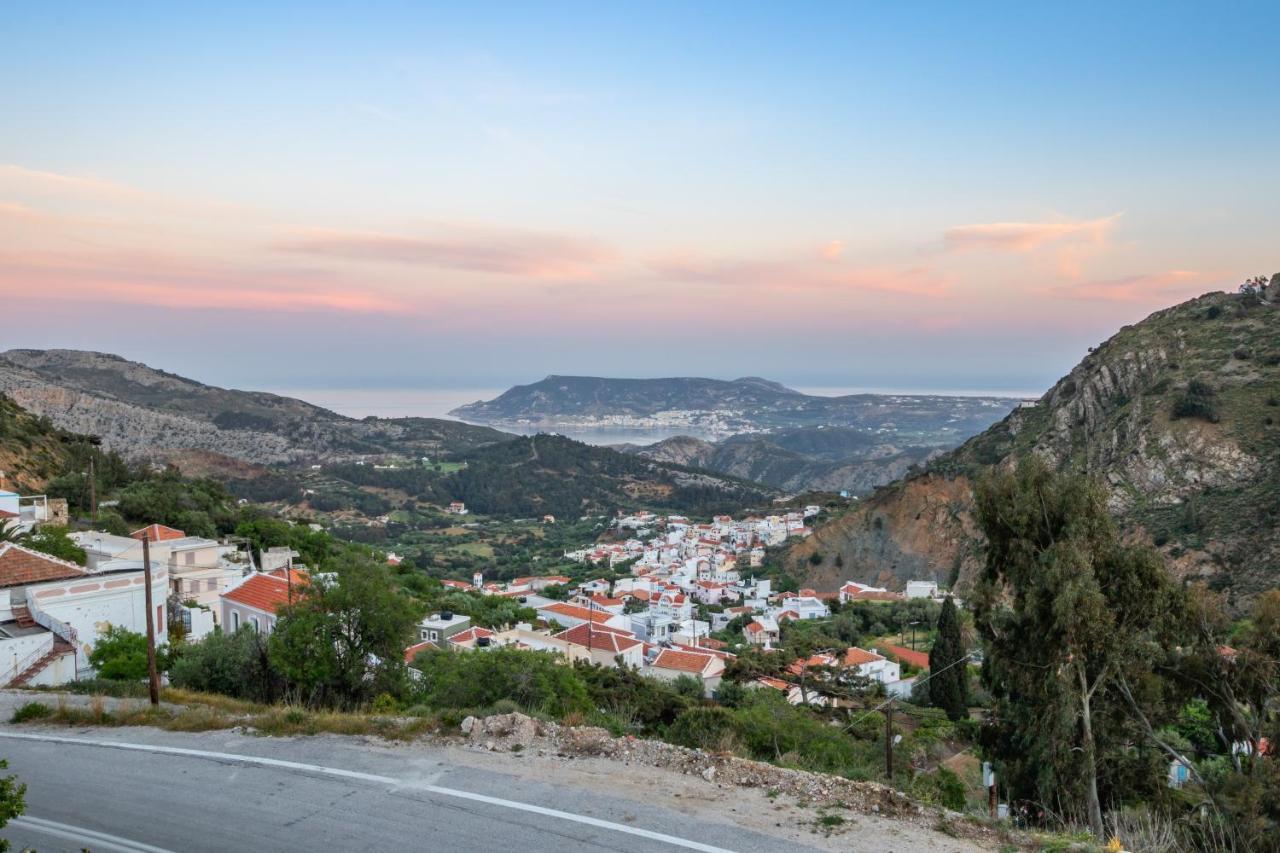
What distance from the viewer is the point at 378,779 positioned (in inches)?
238

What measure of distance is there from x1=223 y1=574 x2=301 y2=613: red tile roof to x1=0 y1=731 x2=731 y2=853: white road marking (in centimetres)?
1010

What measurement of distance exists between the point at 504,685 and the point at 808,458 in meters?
138

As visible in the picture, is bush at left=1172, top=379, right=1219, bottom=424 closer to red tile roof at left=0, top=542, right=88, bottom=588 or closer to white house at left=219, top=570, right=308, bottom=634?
white house at left=219, top=570, right=308, bottom=634

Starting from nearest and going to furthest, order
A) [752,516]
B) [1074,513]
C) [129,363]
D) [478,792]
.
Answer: [478,792] < [1074,513] < [752,516] < [129,363]

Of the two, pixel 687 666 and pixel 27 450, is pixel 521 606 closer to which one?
pixel 687 666

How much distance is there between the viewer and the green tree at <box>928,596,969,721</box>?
21.8 metres

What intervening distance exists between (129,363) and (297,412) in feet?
80.9

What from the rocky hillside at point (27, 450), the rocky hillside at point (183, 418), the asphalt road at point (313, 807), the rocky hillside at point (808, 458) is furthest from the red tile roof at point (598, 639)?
the rocky hillside at point (808, 458)

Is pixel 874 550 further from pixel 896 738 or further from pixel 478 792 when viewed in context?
pixel 478 792

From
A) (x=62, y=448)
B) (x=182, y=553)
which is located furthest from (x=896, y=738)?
(x=62, y=448)

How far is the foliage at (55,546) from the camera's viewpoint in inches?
698

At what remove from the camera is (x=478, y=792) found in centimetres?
580

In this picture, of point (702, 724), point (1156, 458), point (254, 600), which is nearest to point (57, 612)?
point (254, 600)

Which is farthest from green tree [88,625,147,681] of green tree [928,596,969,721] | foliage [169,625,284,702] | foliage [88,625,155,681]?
green tree [928,596,969,721]
